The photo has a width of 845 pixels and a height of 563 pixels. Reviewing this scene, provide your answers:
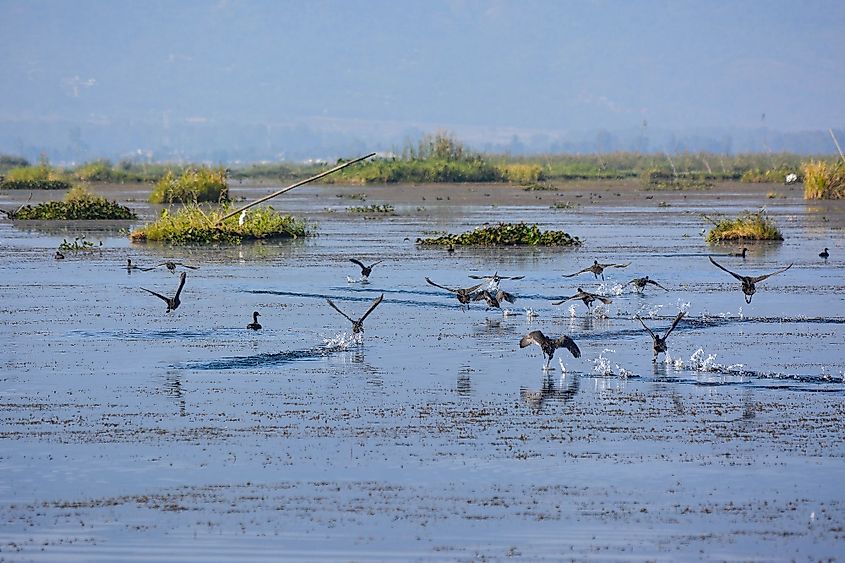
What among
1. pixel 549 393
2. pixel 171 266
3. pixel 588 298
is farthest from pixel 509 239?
pixel 549 393

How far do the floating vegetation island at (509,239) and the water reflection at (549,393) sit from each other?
19.6 meters

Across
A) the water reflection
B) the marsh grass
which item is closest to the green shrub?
the marsh grass

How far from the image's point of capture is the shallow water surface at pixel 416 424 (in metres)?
10.2

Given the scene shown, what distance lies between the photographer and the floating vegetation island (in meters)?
35.6

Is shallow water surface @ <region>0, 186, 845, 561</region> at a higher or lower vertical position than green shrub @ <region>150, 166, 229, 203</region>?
lower

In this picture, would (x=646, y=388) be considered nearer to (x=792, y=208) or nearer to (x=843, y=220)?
(x=843, y=220)

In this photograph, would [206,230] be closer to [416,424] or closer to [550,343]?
[550,343]

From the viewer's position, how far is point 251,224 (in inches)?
1523

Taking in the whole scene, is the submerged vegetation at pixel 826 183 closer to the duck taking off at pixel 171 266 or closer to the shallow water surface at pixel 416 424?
the shallow water surface at pixel 416 424

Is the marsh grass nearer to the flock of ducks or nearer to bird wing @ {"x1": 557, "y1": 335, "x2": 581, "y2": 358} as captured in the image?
the flock of ducks

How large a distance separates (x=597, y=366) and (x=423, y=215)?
35936 millimetres

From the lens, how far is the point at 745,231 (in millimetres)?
37562

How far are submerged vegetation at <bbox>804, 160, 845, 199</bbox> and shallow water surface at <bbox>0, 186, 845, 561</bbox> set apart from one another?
112 ft

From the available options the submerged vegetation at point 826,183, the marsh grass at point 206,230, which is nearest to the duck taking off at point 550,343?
the marsh grass at point 206,230
